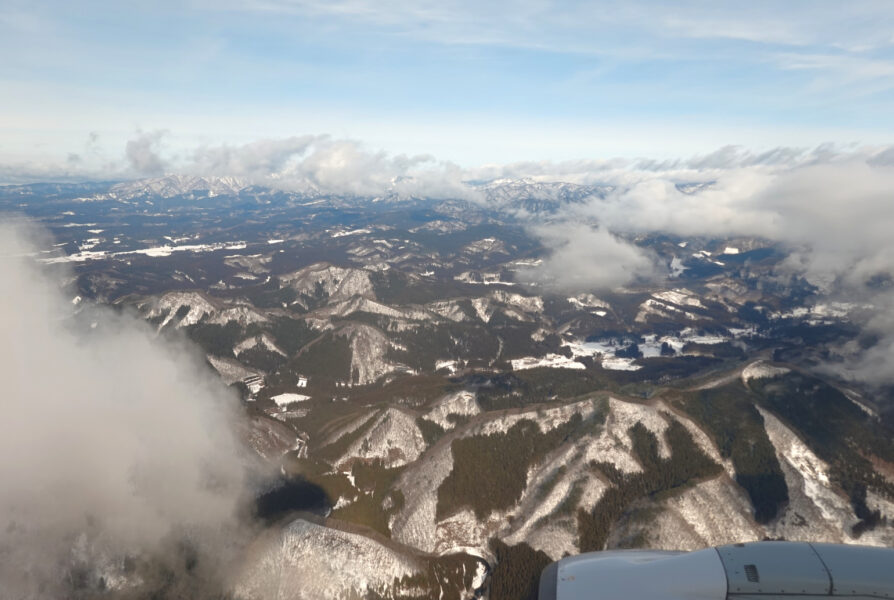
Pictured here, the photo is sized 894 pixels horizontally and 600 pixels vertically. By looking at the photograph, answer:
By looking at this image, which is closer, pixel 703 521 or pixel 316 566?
pixel 316 566

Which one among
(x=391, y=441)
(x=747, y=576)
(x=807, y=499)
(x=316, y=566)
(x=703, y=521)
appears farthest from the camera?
(x=391, y=441)

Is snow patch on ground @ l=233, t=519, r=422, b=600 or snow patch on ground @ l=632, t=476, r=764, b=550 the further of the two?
snow patch on ground @ l=632, t=476, r=764, b=550

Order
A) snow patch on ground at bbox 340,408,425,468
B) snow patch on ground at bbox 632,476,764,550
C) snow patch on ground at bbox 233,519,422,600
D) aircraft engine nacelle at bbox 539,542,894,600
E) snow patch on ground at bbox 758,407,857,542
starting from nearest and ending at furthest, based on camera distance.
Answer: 1. aircraft engine nacelle at bbox 539,542,894,600
2. snow patch on ground at bbox 233,519,422,600
3. snow patch on ground at bbox 632,476,764,550
4. snow patch on ground at bbox 758,407,857,542
5. snow patch on ground at bbox 340,408,425,468

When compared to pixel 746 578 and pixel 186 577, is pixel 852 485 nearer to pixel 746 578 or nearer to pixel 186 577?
pixel 746 578

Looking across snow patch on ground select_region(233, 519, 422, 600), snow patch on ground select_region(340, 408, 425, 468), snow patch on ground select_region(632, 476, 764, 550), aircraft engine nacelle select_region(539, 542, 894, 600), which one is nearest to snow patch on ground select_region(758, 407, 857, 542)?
snow patch on ground select_region(632, 476, 764, 550)

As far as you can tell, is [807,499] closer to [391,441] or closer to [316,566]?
[391,441]

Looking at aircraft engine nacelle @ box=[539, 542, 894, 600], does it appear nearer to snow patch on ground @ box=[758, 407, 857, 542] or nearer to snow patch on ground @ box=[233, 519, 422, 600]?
snow patch on ground @ box=[233, 519, 422, 600]

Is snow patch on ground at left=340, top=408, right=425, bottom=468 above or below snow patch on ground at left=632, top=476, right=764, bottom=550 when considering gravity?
below

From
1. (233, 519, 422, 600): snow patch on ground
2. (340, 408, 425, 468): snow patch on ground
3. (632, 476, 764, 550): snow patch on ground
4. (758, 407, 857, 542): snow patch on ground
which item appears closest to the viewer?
(233, 519, 422, 600): snow patch on ground

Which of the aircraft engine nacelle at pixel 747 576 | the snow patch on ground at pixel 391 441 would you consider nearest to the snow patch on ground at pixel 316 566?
the snow patch on ground at pixel 391 441

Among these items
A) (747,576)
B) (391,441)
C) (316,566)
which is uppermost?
(747,576)

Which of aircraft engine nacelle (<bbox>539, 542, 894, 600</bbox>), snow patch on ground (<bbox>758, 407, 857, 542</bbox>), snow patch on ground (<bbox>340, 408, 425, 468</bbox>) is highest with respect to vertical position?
aircraft engine nacelle (<bbox>539, 542, 894, 600</bbox>)

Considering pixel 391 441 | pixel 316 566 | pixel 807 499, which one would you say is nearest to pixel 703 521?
pixel 807 499
